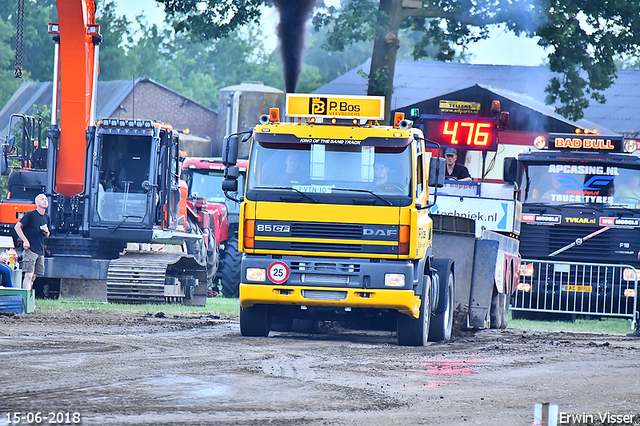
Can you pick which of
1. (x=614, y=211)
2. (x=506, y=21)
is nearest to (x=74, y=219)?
(x=614, y=211)

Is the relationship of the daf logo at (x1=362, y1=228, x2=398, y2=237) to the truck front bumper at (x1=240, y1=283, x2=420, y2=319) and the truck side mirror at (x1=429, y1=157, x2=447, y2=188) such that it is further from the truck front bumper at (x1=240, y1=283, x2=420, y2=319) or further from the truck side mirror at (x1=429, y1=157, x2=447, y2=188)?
the truck side mirror at (x1=429, y1=157, x2=447, y2=188)

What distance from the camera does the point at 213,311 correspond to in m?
19.1

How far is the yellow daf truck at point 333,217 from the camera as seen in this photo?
13.2 meters

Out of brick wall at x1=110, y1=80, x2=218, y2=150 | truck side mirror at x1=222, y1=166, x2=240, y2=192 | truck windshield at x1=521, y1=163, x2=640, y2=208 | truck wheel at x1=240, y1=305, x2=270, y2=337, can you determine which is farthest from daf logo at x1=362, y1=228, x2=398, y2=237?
brick wall at x1=110, y1=80, x2=218, y2=150

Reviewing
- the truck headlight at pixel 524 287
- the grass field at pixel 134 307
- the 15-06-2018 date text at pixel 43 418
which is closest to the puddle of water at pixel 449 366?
the 15-06-2018 date text at pixel 43 418

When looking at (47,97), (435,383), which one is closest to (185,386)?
(435,383)

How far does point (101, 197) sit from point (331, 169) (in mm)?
6855

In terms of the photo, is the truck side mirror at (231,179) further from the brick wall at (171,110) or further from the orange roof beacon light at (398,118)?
the brick wall at (171,110)

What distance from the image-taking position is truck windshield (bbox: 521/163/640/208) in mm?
19516

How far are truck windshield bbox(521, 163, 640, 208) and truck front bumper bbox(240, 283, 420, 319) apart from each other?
7.13 m

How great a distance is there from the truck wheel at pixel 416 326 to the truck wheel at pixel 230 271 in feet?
34.1

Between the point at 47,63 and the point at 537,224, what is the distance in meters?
55.3

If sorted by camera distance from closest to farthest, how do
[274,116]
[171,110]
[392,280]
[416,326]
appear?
[392,280], [416,326], [274,116], [171,110]

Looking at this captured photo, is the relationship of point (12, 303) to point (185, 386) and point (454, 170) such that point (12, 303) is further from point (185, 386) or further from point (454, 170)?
point (454, 170)
